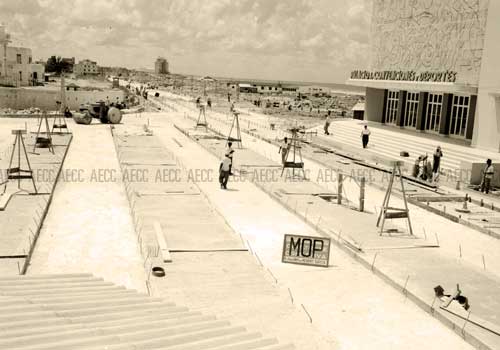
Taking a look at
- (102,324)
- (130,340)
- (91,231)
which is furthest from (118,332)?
(91,231)

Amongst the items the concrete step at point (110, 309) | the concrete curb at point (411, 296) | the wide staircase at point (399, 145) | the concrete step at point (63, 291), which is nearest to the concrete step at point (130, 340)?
the concrete step at point (110, 309)

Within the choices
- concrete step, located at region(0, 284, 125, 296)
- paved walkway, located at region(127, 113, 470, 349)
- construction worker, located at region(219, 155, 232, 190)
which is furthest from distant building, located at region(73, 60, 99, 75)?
concrete step, located at region(0, 284, 125, 296)

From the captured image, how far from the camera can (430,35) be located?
103 feet

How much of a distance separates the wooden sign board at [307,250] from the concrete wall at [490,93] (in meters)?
17.3

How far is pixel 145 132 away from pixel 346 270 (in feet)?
86.2

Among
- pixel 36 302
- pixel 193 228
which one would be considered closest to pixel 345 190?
pixel 193 228

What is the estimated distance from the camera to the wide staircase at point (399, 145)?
25047 millimetres

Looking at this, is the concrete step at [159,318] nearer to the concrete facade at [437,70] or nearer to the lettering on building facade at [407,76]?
the concrete facade at [437,70]

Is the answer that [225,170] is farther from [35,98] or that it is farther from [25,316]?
[35,98]

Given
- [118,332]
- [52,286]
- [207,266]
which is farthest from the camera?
[207,266]

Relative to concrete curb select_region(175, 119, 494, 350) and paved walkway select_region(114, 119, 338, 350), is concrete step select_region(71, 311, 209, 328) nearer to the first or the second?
paved walkway select_region(114, 119, 338, 350)

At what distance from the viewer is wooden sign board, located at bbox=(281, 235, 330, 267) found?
1152cm

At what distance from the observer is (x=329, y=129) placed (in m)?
38.7

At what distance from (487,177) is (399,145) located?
9969mm
